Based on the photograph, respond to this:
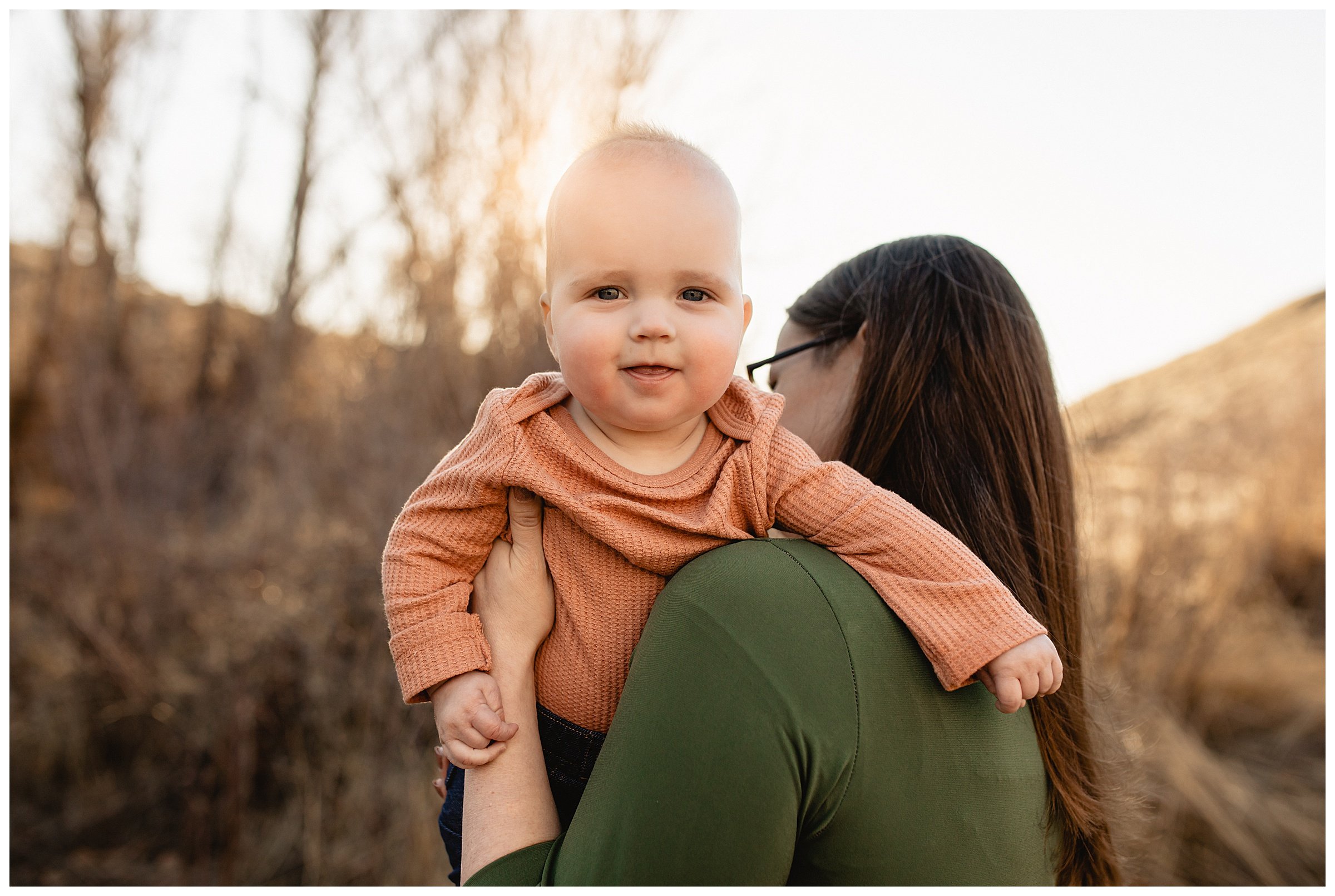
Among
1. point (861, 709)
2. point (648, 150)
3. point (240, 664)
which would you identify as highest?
point (648, 150)

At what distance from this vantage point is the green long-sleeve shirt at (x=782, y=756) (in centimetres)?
97

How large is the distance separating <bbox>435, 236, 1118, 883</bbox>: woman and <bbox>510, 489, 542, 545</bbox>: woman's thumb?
5 centimetres

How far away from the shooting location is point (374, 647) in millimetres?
4555

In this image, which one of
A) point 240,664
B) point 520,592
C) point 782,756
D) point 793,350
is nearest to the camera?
point 782,756

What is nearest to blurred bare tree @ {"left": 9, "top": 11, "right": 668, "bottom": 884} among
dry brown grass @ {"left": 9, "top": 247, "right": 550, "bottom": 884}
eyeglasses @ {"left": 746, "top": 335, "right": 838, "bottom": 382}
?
dry brown grass @ {"left": 9, "top": 247, "right": 550, "bottom": 884}

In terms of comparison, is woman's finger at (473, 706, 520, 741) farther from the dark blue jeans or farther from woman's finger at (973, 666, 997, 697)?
woman's finger at (973, 666, 997, 697)

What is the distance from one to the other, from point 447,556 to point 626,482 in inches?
13.1

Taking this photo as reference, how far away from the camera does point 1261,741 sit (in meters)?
4.86

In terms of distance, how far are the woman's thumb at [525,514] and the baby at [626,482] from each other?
0.02 metres

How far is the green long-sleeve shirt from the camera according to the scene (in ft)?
3.18

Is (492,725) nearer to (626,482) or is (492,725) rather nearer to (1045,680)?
(626,482)

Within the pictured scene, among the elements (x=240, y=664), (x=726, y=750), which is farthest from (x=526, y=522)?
(x=240, y=664)

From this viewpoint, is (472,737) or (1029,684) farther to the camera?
(472,737)

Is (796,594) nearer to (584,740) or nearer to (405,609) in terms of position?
(584,740)
